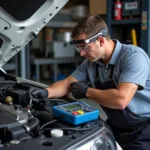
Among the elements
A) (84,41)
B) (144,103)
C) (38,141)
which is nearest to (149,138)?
(144,103)

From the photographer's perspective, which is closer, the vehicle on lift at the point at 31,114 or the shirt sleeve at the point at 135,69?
the vehicle on lift at the point at 31,114

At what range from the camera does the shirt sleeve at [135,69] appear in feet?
3.99

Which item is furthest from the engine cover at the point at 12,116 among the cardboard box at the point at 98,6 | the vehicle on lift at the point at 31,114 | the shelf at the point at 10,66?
the cardboard box at the point at 98,6

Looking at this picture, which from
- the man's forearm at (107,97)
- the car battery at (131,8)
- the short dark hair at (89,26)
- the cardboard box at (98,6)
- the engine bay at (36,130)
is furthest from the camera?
the cardboard box at (98,6)

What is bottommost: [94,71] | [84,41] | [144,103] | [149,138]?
[149,138]

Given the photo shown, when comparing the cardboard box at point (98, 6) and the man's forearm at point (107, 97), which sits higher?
the cardboard box at point (98, 6)

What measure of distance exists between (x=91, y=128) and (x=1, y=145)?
0.35 metres

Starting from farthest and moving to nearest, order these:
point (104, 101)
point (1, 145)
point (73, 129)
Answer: point (104, 101), point (73, 129), point (1, 145)

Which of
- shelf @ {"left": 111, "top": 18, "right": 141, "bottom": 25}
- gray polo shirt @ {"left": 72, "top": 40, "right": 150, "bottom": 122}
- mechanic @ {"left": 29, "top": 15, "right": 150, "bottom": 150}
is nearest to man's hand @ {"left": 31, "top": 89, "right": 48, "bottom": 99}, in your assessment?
mechanic @ {"left": 29, "top": 15, "right": 150, "bottom": 150}

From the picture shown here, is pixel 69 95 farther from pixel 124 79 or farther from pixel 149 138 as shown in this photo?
pixel 149 138

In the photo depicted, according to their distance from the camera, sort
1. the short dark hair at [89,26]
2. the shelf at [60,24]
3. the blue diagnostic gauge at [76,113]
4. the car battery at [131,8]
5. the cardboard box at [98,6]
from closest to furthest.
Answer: the blue diagnostic gauge at [76,113]
the short dark hair at [89,26]
the car battery at [131,8]
the cardboard box at [98,6]
the shelf at [60,24]

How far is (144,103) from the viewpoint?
1.35 metres

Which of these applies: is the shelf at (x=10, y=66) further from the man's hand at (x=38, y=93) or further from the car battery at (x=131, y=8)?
the man's hand at (x=38, y=93)

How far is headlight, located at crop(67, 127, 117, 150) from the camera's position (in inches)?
32.8
